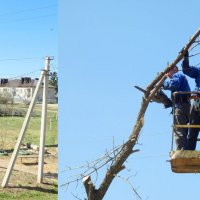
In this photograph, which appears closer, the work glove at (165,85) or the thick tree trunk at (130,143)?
the thick tree trunk at (130,143)

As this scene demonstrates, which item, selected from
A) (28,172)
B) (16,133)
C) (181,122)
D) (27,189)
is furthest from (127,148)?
(16,133)

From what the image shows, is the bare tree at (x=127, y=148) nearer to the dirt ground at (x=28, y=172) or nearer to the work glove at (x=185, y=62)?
the work glove at (x=185, y=62)

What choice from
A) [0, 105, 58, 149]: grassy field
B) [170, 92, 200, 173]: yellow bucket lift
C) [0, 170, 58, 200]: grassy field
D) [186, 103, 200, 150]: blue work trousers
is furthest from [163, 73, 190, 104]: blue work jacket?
[0, 105, 58, 149]: grassy field

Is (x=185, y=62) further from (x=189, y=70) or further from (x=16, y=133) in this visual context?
(x=16, y=133)

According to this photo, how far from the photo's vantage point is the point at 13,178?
61.9 ft

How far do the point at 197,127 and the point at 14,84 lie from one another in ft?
286

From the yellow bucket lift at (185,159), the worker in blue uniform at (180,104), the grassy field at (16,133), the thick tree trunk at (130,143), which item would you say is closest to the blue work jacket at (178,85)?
the worker in blue uniform at (180,104)

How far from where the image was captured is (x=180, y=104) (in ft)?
23.6

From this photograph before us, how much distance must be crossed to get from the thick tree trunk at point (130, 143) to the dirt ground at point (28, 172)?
38.3 feet

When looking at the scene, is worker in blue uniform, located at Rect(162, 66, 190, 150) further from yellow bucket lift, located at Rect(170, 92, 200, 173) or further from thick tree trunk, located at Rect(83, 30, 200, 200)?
thick tree trunk, located at Rect(83, 30, 200, 200)

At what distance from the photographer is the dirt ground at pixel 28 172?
1817 cm

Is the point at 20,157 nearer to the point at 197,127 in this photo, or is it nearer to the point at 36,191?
the point at 36,191

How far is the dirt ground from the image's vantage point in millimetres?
18172

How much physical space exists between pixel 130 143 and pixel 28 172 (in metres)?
15.2
